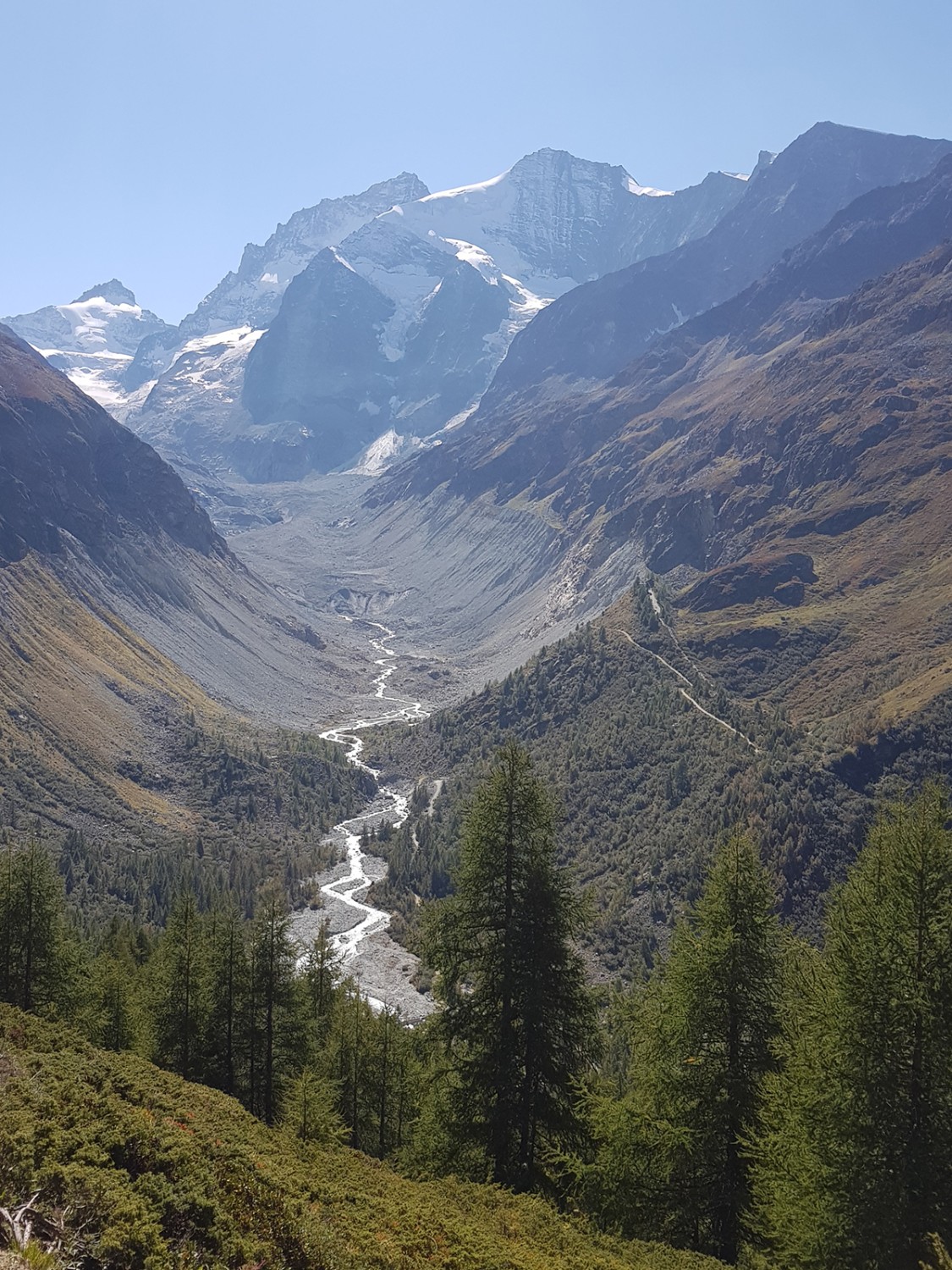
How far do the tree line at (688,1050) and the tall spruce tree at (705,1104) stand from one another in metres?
0.06

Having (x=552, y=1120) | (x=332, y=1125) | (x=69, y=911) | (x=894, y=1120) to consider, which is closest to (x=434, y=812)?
(x=69, y=911)

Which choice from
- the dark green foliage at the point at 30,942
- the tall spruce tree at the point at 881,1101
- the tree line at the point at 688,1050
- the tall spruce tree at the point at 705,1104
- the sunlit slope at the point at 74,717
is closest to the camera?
the tall spruce tree at the point at 881,1101

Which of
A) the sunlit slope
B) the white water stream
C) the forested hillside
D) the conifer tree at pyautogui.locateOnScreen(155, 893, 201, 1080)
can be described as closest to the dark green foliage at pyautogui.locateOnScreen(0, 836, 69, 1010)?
the conifer tree at pyautogui.locateOnScreen(155, 893, 201, 1080)

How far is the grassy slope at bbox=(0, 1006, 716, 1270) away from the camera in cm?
1522

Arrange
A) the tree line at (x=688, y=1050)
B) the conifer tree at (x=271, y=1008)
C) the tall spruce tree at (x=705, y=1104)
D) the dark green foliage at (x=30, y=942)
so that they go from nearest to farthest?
the tree line at (x=688, y=1050) < the tall spruce tree at (x=705, y=1104) < the conifer tree at (x=271, y=1008) < the dark green foliage at (x=30, y=942)

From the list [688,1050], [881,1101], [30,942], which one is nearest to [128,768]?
[30,942]

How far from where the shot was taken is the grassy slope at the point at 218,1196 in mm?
15219

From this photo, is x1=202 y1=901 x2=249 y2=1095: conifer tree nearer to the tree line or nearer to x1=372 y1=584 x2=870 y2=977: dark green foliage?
the tree line

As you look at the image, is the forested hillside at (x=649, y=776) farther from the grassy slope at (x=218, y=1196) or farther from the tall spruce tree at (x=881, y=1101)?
the tall spruce tree at (x=881, y=1101)

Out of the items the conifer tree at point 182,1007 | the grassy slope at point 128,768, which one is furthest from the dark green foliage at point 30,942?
the grassy slope at point 128,768

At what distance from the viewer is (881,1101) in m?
19.3

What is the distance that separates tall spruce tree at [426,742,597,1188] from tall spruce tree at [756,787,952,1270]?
307 inches

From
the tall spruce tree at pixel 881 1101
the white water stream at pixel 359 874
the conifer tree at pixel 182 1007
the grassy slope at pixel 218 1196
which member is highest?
the tall spruce tree at pixel 881 1101

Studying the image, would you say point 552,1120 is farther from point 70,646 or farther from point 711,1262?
point 70,646
